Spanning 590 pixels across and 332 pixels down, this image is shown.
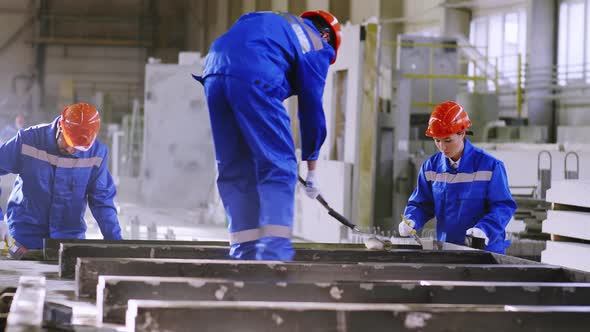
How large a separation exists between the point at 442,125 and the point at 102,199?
7.71ft

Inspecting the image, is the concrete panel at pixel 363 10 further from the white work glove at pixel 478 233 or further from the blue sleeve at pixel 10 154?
the white work glove at pixel 478 233

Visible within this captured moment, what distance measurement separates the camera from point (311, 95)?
4.48 m

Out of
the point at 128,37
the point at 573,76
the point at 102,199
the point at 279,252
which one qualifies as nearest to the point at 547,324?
the point at 279,252

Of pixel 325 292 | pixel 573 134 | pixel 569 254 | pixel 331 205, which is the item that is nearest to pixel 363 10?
pixel 573 134

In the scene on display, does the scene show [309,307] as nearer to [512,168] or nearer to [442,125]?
[442,125]

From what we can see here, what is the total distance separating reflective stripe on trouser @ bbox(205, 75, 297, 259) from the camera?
4.27 meters

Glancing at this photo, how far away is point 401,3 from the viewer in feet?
72.9

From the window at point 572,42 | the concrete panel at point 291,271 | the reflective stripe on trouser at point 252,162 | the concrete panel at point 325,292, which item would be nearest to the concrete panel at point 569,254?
the concrete panel at point 291,271

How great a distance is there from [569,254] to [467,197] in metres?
1.51

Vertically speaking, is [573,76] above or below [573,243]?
above

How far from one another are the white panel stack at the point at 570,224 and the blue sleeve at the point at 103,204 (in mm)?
3254

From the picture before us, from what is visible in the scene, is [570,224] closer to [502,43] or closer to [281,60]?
[281,60]

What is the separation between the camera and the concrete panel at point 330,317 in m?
2.65

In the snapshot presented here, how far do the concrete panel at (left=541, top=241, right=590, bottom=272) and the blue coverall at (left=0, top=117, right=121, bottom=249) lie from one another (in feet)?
10.7
